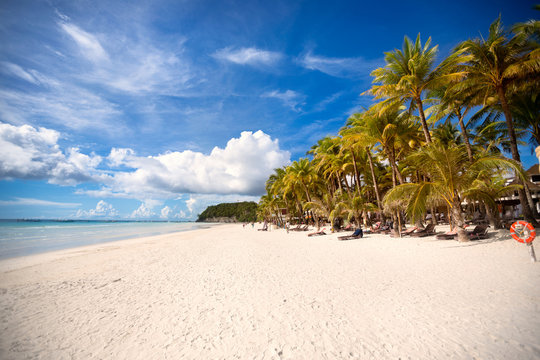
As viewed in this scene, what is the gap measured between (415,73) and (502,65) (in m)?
3.74

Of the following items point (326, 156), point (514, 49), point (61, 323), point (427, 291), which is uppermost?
point (514, 49)

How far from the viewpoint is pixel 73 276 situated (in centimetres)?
788

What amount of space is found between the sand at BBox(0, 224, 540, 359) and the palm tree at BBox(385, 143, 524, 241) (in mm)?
2199

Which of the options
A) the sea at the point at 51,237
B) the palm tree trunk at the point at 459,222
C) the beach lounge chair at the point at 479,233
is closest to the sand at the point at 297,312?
the palm tree trunk at the point at 459,222

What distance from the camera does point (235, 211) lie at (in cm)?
12812

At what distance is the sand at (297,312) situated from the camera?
296cm

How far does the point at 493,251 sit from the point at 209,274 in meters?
9.37

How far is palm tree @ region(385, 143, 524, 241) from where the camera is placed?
856 centimetres

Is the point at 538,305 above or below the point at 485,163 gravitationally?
below

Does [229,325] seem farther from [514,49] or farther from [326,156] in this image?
[326,156]

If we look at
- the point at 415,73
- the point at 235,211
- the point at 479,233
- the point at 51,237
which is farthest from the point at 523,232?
the point at 235,211

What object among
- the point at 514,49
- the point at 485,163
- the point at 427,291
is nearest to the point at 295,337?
the point at 427,291

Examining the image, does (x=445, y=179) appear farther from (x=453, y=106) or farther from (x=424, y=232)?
(x=453, y=106)

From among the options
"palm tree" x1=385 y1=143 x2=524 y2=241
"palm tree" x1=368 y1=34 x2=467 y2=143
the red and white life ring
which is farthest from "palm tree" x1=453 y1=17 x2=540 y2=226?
the red and white life ring
